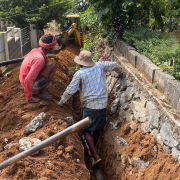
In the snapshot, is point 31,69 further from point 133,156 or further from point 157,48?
point 157,48

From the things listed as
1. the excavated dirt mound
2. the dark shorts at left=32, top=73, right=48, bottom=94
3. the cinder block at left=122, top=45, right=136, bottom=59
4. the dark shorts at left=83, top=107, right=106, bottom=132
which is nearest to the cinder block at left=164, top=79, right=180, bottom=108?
the dark shorts at left=83, top=107, right=106, bottom=132

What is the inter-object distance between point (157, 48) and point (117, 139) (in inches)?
72.9

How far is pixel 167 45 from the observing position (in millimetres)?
4617

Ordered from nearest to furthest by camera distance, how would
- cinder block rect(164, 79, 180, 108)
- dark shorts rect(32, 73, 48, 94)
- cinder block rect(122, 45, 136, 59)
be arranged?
cinder block rect(164, 79, 180, 108)
dark shorts rect(32, 73, 48, 94)
cinder block rect(122, 45, 136, 59)

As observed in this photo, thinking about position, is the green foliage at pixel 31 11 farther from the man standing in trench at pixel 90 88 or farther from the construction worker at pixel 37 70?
the man standing in trench at pixel 90 88

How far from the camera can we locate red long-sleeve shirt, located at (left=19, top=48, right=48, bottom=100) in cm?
406

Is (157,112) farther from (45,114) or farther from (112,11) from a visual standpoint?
(112,11)

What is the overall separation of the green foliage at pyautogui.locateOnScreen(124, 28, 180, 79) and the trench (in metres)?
0.40

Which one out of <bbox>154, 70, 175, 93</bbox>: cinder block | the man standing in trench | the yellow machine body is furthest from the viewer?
the yellow machine body

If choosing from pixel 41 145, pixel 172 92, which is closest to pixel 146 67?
pixel 172 92

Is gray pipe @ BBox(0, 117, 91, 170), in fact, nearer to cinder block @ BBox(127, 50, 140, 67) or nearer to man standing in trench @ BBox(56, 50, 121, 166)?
man standing in trench @ BBox(56, 50, 121, 166)

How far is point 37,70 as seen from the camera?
13.5 ft

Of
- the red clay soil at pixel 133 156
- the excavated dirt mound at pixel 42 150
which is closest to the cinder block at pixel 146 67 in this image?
the red clay soil at pixel 133 156

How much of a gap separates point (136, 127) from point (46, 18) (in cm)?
1257
